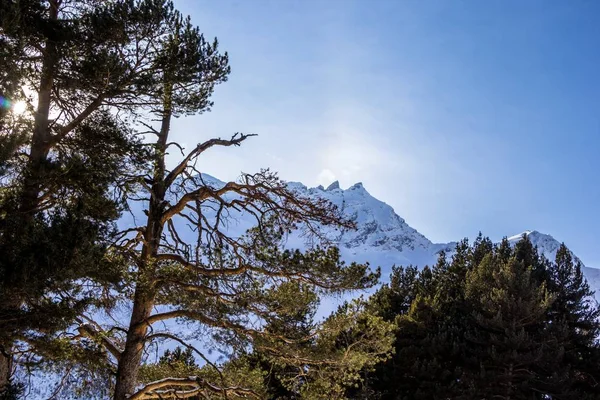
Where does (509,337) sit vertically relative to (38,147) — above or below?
below

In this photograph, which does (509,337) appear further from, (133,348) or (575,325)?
(133,348)

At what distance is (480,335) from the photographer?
1474 centimetres

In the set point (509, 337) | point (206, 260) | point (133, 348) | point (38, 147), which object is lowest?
point (133, 348)

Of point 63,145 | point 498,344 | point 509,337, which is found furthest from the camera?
point 498,344

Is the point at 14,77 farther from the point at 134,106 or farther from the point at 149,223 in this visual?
the point at 149,223

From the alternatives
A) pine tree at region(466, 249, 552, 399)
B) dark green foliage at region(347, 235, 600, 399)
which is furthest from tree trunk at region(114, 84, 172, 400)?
pine tree at region(466, 249, 552, 399)

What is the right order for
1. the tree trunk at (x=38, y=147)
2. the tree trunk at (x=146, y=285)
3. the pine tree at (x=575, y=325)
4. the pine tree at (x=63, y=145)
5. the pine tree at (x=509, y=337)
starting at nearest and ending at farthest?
the pine tree at (x=63, y=145) < the tree trunk at (x=38, y=147) < the tree trunk at (x=146, y=285) < the pine tree at (x=509, y=337) < the pine tree at (x=575, y=325)

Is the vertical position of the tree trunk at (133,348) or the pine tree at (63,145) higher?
the pine tree at (63,145)

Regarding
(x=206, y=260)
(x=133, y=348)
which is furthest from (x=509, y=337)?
(x=133, y=348)

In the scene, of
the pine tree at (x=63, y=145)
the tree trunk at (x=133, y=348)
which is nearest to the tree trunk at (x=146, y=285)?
the tree trunk at (x=133, y=348)

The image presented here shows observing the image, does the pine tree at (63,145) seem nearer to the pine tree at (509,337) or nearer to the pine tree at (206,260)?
the pine tree at (206,260)

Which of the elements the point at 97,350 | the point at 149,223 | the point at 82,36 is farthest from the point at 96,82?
the point at 97,350

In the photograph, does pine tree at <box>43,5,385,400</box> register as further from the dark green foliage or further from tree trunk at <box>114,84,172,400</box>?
the dark green foliage

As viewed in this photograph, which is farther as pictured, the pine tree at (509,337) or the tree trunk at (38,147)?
the pine tree at (509,337)
